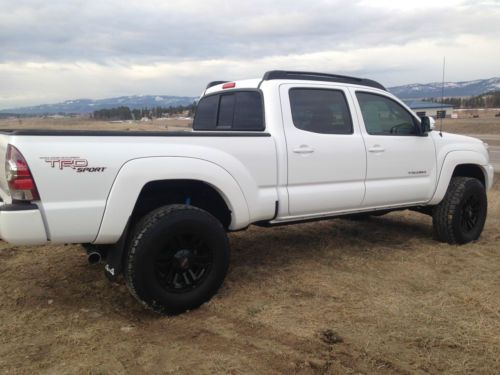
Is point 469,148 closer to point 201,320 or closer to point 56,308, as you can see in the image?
point 201,320

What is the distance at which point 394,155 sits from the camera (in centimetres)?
502

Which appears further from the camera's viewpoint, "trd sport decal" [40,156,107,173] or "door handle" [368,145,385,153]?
"door handle" [368,145,385,153]

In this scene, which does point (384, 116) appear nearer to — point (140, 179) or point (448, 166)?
point (448, 166)

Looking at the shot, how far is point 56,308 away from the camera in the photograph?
374 centimetres

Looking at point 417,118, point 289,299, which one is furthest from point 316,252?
point 417,118

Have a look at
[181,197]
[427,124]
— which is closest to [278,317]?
[181,197]

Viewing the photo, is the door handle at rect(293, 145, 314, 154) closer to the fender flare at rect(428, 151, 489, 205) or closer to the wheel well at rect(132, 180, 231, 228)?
the wheel well at rect(132, 180, 231, 228)

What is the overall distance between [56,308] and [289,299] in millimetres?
1852

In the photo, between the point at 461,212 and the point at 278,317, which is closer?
the point at 278,317

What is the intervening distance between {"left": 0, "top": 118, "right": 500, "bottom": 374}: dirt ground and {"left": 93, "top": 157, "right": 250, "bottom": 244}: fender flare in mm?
739

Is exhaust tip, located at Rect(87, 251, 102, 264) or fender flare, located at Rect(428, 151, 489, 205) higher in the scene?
fender flare, located at Rect(428, 151, 489, 205)

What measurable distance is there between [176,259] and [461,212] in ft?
12.1

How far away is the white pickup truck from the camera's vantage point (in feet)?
10.3

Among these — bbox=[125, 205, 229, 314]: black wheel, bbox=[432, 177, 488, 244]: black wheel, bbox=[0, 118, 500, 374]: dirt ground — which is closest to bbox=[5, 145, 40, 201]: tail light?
bbox=[125, 205, 229, 314]: black wheel
